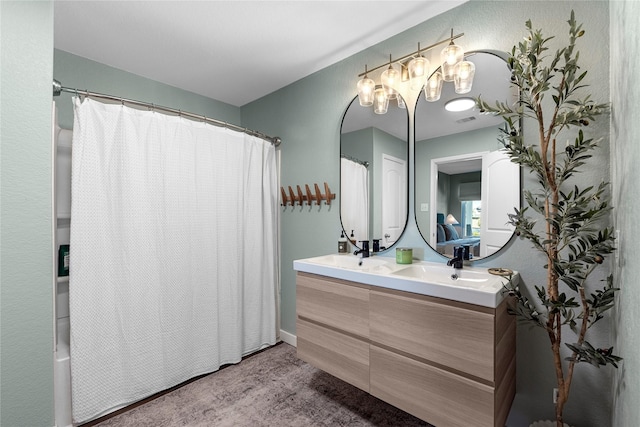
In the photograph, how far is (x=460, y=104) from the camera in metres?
1.81

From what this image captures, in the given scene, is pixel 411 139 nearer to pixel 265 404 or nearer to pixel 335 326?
pixel 335 326

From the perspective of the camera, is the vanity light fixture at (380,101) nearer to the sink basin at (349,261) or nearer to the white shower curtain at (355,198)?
the white shower curtain at (355,198)

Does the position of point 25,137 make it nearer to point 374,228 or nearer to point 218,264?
point 218,264

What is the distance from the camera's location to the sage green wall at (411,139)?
139 cm

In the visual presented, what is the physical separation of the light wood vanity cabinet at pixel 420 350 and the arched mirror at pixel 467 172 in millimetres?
521

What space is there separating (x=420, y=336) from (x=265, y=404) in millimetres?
1213

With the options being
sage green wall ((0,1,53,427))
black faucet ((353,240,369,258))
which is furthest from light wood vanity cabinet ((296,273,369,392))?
sage green wall ((0,1,53,427))

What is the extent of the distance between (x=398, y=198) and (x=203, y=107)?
244 cm

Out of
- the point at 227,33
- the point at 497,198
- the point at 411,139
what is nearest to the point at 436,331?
the point at 497,198

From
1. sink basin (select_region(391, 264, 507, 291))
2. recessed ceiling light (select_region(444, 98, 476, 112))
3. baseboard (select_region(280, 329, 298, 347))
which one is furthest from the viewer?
baseboard (select_region(280, 329, 298, 347))

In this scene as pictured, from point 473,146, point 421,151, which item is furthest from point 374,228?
point 473,146

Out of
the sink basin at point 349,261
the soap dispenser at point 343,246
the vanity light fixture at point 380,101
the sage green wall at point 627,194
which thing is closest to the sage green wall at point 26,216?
the sink basin at point 349,261

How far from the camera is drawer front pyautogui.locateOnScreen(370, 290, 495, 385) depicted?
1.24 meters

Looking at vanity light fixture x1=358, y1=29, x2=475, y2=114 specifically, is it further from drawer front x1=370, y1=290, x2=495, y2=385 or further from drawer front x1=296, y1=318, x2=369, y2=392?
drawer front x1=296, y1=318, x2=369, y2=392
